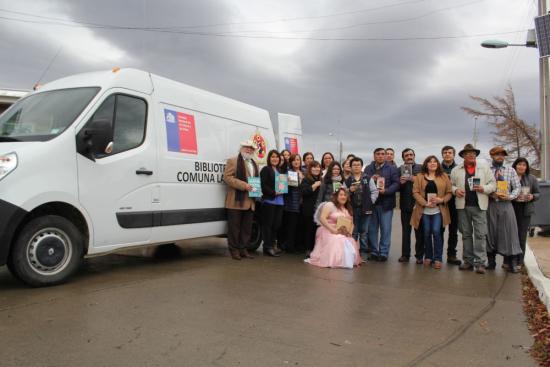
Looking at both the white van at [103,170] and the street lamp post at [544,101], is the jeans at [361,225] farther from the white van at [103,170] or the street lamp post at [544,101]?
the street lamp post at [544,101]

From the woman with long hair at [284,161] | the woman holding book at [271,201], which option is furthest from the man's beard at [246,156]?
the woman with long hair at [284,161]

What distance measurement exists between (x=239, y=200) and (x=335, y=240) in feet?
5.40

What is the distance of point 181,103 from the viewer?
6.70 metres

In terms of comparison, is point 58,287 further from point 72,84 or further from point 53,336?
point 72,84

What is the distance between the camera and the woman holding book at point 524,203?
7371 millimetres

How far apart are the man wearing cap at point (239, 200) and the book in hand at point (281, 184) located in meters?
0.43

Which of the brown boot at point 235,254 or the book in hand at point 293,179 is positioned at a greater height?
the book in hand at point 293,179

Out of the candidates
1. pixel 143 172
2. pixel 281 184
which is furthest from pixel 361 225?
pixel 143 172

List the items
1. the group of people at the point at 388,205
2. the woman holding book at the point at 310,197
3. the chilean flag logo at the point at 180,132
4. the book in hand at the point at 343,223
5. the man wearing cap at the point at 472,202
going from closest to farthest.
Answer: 1. the chilean flag logo at the point at 180,132
2. the man wearing cap at the point at 472,202
3. the group of people at the point at 388,205
4. the book in hand at the point at 343,223
5. the woman holding book at the point at 310,197

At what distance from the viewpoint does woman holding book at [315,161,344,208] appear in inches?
315

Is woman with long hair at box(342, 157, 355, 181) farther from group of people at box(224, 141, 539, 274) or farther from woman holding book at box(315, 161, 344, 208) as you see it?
woman holding book at box(315, 161, 344, 208)

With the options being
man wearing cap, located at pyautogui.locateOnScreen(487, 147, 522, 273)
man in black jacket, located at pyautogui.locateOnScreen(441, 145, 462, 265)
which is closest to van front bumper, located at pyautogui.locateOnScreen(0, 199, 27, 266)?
man in black jacket, located at pyautogui.locateOnScreen(441, 145, 462, 265)

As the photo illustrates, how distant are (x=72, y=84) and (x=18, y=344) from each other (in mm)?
3523

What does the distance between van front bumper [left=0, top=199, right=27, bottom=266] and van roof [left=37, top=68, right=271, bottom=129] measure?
1.81m
